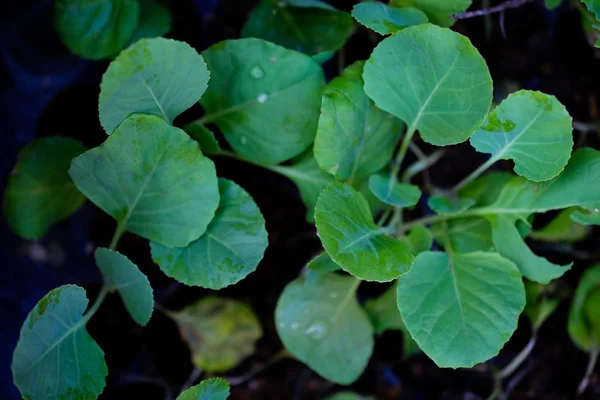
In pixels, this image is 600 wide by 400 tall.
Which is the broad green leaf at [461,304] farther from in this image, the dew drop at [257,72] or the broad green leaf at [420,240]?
the dew drop at [257,72]

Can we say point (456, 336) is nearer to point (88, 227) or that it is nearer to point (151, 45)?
point (151, 45)

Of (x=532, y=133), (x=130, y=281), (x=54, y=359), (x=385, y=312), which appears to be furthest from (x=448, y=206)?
(x=54, y=359)

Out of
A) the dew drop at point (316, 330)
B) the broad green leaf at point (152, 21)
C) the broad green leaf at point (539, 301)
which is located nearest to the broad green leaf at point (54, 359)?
the dew drop at point (316, 330)

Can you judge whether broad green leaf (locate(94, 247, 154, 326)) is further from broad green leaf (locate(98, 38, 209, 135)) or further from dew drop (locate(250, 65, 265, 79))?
dew drop (locate(250, 65, 265, 79))

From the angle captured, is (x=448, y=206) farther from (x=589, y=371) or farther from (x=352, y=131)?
(x=589, y=371)

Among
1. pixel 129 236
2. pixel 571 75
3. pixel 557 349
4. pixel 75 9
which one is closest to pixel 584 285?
pixel 557 349

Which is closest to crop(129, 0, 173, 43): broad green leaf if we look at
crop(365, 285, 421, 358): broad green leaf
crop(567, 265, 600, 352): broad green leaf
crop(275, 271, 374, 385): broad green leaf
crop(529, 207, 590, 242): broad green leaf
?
crop(275, 271, 374, 385): broad green leaf
